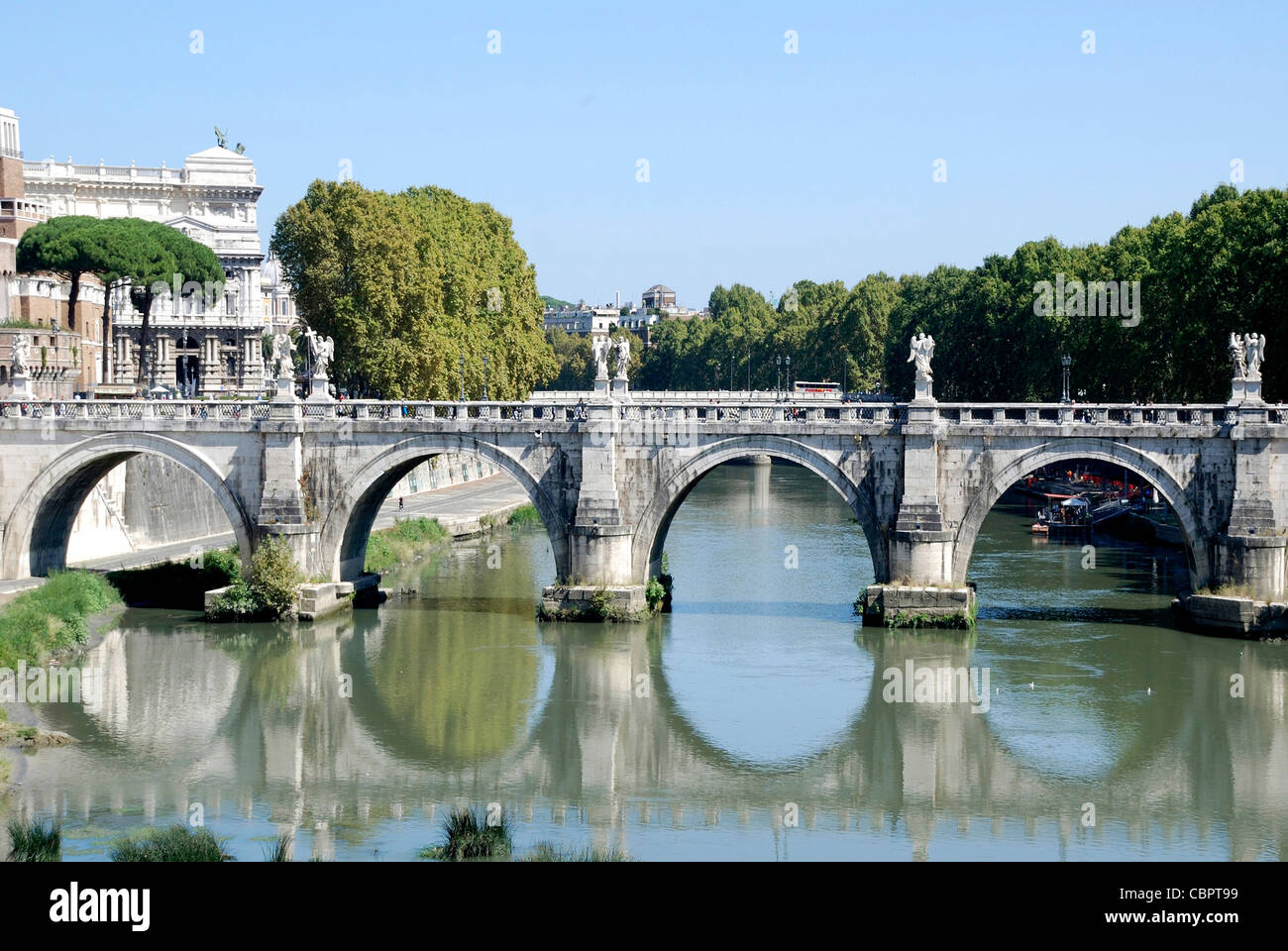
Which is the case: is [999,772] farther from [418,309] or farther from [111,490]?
[418,309]

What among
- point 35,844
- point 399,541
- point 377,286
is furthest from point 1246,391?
point 377,286

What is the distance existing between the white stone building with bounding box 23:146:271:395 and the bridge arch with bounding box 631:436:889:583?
169 feet

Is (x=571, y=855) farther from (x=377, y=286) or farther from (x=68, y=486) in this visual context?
(x=377, y=286)

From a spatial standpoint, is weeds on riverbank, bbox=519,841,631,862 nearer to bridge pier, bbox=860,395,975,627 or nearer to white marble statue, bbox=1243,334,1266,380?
bridge pier, bbox=860,395,975,627

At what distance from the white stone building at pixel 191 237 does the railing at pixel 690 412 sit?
4503 cm

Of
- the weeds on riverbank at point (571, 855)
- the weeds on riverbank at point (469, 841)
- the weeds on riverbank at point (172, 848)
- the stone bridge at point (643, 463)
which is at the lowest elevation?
the weeds on riverbank at point (571, 855)

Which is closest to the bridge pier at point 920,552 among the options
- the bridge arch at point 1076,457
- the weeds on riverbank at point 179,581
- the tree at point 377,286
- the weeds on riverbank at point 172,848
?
the bridge arch at point 1076,457

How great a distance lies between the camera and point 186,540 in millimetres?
51094

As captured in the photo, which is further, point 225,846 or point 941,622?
point 941,622

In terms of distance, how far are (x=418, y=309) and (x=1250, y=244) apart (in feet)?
96.4

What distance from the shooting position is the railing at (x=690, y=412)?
40.0 m

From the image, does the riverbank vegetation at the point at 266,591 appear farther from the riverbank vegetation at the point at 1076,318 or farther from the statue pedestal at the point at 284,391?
the riverbank vegetation at the point at 1076,318

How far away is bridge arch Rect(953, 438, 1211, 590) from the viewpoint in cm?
3994
